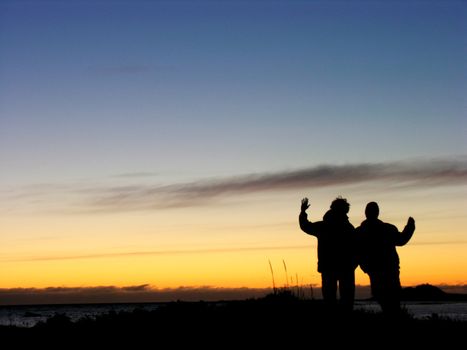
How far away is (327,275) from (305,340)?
5.00 ft

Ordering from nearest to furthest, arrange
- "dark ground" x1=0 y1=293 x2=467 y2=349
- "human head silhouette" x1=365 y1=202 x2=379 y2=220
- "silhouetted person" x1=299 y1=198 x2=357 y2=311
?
1. "dark ground" x1=0 y1=293 x2=467 y2=349
2. "human head silhouette" x1=365 y1=202 x2=379 y2=220
3. "silhouetted person" x1=299 y1=198 x2=357 y2=311

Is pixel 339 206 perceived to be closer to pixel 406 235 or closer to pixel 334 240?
pixel 334 240

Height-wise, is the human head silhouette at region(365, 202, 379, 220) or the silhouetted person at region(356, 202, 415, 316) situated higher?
the human head silhouette at region(365, 202, 379, 220)

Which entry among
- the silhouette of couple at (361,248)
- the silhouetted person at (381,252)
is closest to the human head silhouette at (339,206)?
the silhouette of couple at (361,248)

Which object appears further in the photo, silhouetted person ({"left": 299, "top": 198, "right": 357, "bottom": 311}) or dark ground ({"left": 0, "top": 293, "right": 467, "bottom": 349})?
silhouetted person ({"left": 299, "top": 198, "right": 357, "bottom": 311})

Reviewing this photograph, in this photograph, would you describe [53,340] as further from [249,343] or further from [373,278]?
[373,278]

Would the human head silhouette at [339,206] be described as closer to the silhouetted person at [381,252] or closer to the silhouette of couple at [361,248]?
the silhouette of couple at [361,248]

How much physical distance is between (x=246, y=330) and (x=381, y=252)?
3.08m

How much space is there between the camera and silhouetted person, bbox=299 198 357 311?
563 inches

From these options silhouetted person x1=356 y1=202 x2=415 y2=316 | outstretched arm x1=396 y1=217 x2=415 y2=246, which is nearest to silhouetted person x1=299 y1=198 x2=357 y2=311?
silhouetted person x1=356 y1=202 x2=415 y2=316

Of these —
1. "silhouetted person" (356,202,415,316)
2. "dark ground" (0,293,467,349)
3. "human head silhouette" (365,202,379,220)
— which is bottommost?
"dark ground" (0,293,467,349)

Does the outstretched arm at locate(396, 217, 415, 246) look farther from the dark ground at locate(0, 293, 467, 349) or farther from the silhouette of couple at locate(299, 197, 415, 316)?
the dark ground at locate(0, 293, 467, 349)

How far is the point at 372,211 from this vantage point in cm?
1404

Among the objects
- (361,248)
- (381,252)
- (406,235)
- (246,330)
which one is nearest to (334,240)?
(361,248)
